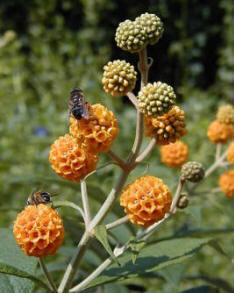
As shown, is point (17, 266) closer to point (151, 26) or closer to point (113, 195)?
point (113, 195)

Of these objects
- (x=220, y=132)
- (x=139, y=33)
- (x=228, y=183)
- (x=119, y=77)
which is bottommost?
(x=228, y=183)

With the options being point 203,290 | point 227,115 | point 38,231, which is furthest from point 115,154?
point 227,115

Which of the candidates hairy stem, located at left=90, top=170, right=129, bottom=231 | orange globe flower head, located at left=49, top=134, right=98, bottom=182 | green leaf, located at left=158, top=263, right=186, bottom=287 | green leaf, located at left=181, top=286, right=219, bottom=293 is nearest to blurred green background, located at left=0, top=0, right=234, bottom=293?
green leaf, located at left=181, top=286, right=219, bottom=293

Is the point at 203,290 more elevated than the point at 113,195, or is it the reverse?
the point at 113,195

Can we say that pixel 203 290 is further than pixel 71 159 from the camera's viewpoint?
Yes

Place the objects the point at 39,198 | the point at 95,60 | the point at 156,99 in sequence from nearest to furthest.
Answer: the point at 156,99
the point at 39,198
the point at 95,60

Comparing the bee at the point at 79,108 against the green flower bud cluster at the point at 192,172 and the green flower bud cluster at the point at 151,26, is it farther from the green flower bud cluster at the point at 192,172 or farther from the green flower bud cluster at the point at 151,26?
the green flower bud cluster at the point at 192,172

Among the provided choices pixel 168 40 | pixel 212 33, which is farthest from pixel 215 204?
pixel 212 33

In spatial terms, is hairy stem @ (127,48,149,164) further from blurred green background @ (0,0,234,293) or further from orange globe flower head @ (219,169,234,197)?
blurred green background @ (0,0,234,293)

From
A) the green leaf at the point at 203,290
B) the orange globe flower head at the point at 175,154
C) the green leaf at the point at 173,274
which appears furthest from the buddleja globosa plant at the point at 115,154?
the orange globe flower head at the point at 175,154

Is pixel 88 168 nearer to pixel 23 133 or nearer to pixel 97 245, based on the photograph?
pixel 97 245

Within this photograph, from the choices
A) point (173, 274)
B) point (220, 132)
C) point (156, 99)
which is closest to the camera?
point (156, 99)
